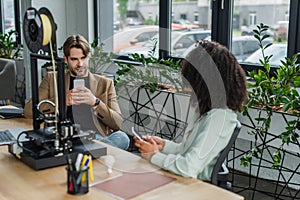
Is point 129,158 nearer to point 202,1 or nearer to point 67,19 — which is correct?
point 202,1

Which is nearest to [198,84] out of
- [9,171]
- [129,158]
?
[129,158]

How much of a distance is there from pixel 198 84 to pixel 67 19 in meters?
3.48

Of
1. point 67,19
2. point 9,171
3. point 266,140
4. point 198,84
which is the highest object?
point 67,19

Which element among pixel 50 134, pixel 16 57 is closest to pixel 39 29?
pixel 50 134

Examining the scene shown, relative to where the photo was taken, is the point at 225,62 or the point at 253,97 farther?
the point at 253,97

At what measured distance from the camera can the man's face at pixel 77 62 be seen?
2.59 meters

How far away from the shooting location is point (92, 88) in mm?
2566

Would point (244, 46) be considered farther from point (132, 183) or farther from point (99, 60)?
point (132, 183)

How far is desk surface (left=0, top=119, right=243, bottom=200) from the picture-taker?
1.36 m

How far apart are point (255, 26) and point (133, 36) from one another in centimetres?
149

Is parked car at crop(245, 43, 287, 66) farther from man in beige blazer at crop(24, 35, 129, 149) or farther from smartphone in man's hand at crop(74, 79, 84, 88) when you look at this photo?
smartphone in man's hand at crop(74, 79, 84, 88)

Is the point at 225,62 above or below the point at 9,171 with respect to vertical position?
above

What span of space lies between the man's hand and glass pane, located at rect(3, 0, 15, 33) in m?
4.43

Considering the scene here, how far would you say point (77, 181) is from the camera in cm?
136
